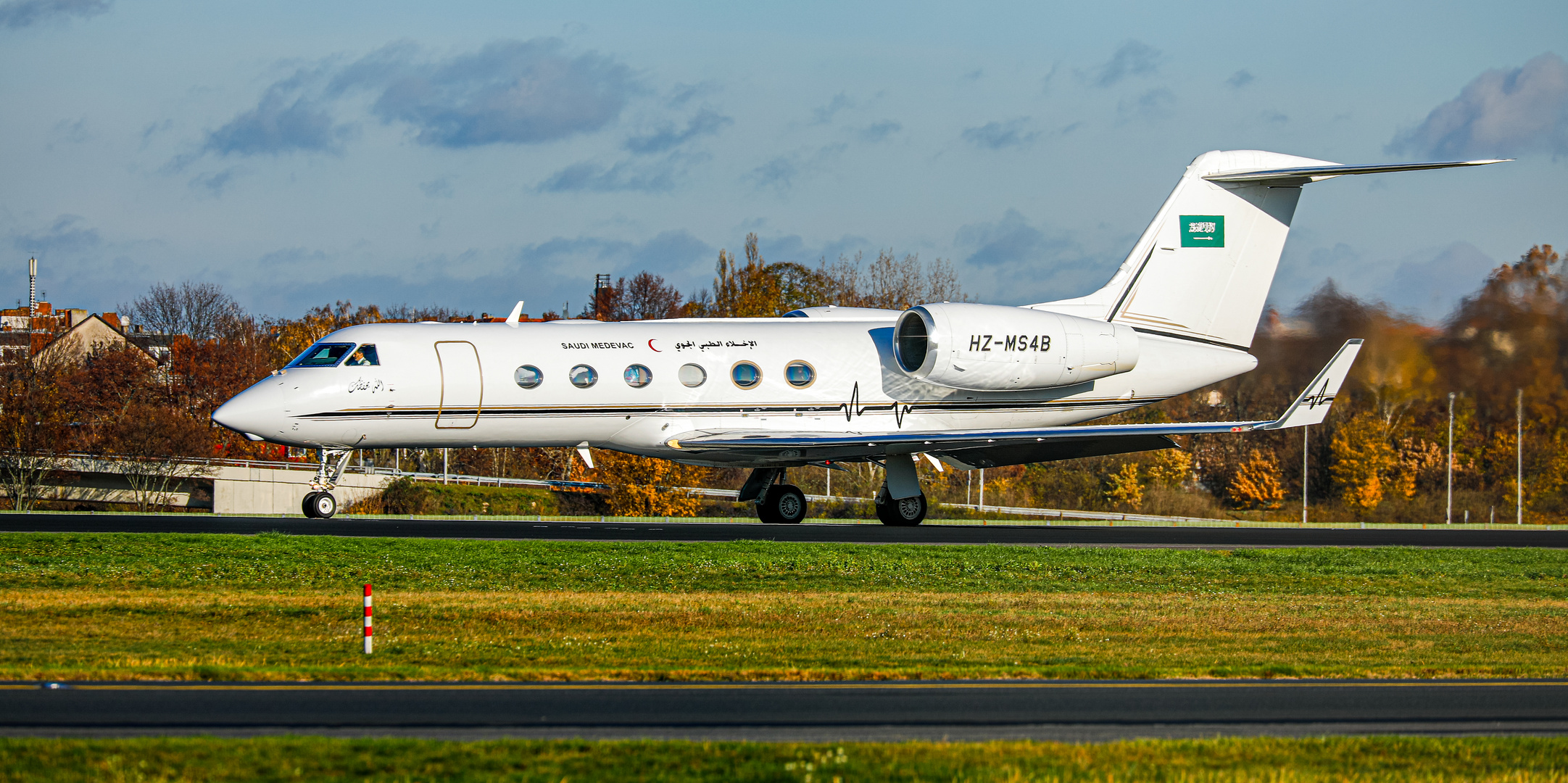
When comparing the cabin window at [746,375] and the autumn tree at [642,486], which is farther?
the autumn tree at [642,486]

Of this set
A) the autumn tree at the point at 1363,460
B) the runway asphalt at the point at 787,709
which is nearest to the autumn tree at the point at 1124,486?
the autumn tree at the point at 1363,460

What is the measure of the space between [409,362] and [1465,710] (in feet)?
65.6

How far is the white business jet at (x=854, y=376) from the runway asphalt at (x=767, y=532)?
53.9 inches

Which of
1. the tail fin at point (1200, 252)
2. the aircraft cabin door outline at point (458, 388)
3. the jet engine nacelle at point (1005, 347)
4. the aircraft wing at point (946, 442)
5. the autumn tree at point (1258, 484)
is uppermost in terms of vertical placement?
the tail fin at point (1200, 252)

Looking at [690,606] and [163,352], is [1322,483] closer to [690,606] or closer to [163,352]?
[690,606]

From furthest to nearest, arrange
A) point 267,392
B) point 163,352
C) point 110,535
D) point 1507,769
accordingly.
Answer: point 163,352 → point 267,392 → point 110,535 → point 1507,769

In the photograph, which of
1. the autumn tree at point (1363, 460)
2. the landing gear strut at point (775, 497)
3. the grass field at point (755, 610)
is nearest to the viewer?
the grass field at point (755, 610)

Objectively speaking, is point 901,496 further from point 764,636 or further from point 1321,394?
point 764,636

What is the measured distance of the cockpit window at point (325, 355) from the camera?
1022 inches

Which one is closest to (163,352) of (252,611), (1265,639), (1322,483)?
(1322,483)

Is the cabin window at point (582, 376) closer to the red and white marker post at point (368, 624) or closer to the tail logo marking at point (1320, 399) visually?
the tail logo marking at point (1320, 399)

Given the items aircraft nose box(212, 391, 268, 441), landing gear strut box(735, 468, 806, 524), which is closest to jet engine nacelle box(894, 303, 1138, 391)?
landing gear strut box(735, 468, 806, 524)

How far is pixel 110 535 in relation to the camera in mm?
22484

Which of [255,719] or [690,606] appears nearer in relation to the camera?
[255,719]
